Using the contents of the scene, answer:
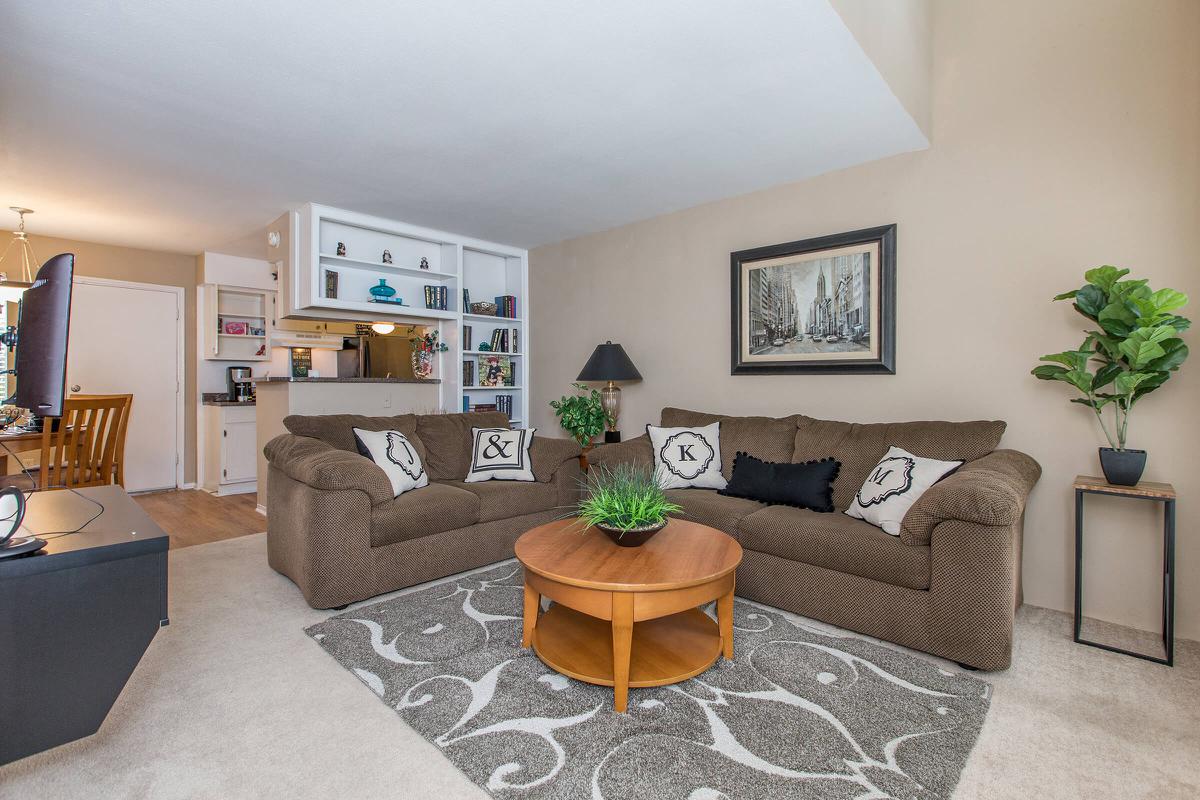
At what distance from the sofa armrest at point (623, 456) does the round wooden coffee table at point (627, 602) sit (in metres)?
1.07

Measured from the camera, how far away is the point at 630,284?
448 cm

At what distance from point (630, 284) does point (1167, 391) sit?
3.10m

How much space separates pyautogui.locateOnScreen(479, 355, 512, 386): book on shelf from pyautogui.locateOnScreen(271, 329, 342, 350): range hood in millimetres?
1271

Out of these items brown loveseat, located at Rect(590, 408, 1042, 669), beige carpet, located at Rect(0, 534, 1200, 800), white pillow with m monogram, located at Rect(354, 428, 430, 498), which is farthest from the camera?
white pillow with m monogram, located at Rect(354, 428, 430, 498)

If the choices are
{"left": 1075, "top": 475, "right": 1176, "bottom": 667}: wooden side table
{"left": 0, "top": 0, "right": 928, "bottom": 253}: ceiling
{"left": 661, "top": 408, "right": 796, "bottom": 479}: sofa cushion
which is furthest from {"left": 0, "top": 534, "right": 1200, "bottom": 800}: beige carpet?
{"left": 0, "top": 0, "right": 928, "bottom": 253}: ceiling

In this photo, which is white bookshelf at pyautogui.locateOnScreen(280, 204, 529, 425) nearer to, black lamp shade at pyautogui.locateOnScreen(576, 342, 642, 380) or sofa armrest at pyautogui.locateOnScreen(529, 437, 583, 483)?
black lamp shade at pyautogui.locateOnScreen(576, 342, 642, 380)

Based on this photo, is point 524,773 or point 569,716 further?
point 569,716

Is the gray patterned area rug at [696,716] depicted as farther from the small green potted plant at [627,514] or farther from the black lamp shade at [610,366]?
the black lamp shade at [610,366]

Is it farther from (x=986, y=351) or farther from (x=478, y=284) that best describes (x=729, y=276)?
(x=478, y=284)

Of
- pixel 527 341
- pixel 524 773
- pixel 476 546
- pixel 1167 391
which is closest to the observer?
pixel 524 773

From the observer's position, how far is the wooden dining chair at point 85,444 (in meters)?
3.22

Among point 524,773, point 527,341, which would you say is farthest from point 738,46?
point 527,341

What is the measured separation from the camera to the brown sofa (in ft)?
8.56

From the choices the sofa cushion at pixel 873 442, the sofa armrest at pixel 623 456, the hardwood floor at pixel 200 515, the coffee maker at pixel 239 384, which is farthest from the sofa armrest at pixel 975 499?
the coffee maker at pixel 239 384
